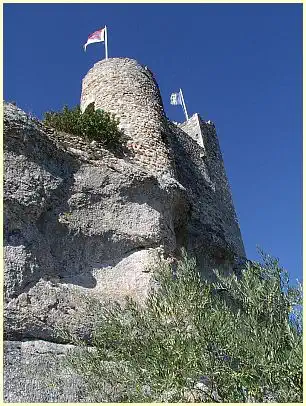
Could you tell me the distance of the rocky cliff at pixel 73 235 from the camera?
6.34 meters

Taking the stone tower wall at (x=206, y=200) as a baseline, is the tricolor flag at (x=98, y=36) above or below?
above

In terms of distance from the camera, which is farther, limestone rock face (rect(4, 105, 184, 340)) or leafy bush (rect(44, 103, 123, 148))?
leafy bush (rect(44, 103, 123, 148))

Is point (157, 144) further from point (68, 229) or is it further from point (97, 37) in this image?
point (97, 37)

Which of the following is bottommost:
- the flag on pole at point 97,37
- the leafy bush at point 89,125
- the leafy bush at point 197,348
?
the leafy bush at point 197,348

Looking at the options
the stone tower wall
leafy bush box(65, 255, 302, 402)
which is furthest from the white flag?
leafy bush box(65, 255, 302, 402)

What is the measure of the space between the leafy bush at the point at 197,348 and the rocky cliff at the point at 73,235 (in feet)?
1.87

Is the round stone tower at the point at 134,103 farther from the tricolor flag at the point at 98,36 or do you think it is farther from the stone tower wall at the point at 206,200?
the tricolor flag at the point at 98,36

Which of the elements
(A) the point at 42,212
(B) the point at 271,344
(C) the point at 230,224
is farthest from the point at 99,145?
(C) the point at 230,224

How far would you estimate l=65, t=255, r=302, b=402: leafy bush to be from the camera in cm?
529

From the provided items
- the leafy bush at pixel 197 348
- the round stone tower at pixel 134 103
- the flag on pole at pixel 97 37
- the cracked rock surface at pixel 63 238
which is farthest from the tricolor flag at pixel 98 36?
the leafy bush at pixel 197 348

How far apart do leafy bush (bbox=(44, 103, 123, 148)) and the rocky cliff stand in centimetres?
50

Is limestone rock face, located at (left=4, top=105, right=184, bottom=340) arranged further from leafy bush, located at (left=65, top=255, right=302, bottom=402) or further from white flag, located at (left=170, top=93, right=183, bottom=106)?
white flag, located at (left=170, top=93, right=183, bottom=106)

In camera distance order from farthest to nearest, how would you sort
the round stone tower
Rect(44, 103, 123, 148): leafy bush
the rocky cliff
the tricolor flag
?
the tricolor flag → the round stone tower → Rect(44, 103, 123, 148): leafy bush → the rocky cliff

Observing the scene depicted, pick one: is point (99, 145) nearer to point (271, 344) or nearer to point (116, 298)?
point (116, 298)
